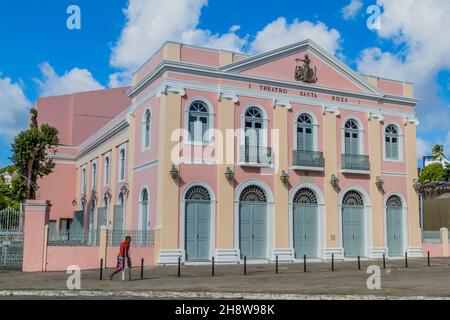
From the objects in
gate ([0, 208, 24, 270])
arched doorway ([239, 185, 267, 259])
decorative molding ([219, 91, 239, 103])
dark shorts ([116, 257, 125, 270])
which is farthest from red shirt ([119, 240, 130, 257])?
decorative molding ([219, 91, 239, 103])

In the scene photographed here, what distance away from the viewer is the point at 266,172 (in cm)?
2398

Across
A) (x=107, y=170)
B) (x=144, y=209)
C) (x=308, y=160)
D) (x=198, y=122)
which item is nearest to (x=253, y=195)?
(x=308, y=160)

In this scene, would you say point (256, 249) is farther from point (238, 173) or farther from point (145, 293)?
point (145, 293)

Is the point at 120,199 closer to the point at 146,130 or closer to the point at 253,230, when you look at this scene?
the point at 146,130

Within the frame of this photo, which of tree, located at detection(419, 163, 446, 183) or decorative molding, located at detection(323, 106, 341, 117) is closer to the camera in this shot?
decorative molding, located at detection(323, 106, 341, 117)

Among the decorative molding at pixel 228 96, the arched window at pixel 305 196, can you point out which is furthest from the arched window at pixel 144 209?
the arched window at pixel 305 196

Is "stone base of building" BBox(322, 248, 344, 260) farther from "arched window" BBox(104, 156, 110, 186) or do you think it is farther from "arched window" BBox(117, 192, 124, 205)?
"arched window" BBox(104, 156, 110, 186)

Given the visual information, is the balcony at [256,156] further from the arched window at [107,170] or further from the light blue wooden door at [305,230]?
the arched window at [107,170]

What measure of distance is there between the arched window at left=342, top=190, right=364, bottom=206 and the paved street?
16.8ft

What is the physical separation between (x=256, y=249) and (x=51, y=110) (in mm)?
26410

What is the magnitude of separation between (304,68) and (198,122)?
6.16m

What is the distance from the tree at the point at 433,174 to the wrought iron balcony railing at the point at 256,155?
4194cm

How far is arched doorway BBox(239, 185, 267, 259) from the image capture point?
23250mm
